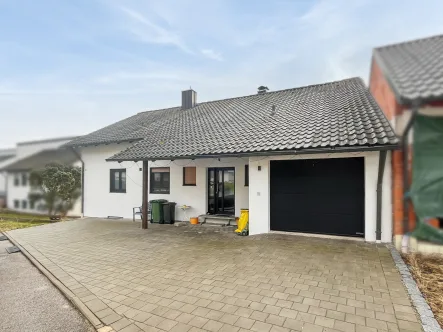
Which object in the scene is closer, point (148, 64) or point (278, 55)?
point (278, 55)

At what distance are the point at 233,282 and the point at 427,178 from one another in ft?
14.7

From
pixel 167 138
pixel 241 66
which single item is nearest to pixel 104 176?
pixel 167 138

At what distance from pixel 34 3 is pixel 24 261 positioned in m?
7.95

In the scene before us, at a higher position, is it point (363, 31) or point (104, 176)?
point (363, 31)

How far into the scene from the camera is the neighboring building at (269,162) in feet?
21.5

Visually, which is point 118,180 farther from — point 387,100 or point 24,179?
point 387,100

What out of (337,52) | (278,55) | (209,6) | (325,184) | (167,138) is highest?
(209,6)

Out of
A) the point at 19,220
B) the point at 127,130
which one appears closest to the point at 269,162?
the point at 127,130

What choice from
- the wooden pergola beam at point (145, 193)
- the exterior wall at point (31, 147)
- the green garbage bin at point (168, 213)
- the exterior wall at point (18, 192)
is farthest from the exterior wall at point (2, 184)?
the green garbage bin at point (168, 213)

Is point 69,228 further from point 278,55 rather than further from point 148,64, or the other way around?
point 278,55

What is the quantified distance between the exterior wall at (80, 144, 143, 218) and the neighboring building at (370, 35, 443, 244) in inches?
397

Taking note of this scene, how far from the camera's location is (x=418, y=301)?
341 centimetres

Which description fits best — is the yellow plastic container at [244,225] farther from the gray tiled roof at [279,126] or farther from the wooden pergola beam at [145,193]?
the wooden pergola beam at [145,193]

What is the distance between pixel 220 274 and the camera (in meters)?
4.68
